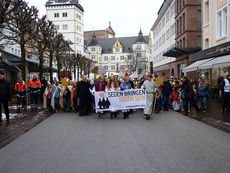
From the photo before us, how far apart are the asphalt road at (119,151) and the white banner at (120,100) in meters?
3.49

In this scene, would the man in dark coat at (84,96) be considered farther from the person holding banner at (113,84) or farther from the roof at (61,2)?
the roof at (61,2)

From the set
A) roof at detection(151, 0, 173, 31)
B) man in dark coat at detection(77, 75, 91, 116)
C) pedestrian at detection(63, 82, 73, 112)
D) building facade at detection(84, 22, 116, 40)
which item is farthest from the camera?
building facade at detection(84, 22, 116, 40)

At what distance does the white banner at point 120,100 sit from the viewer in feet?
43.8

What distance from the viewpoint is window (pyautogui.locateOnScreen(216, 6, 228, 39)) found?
77.5ft

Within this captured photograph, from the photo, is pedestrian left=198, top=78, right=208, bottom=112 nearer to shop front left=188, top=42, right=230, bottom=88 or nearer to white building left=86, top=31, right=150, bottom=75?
shop front left=188, top=42, right=230, bottom=88

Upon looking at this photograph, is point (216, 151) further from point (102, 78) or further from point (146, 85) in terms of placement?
point (102, 78)

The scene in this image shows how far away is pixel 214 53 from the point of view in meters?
23.6

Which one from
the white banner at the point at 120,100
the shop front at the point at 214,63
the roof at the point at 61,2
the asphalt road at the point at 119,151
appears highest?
the roof at the point at 61,2

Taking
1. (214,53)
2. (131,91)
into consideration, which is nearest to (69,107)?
(131,91)

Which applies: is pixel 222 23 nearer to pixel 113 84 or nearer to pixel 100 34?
pixel 113 84

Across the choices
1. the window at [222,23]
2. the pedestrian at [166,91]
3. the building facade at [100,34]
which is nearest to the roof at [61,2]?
the building facade at [100,34]

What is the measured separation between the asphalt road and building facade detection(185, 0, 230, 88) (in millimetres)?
12437

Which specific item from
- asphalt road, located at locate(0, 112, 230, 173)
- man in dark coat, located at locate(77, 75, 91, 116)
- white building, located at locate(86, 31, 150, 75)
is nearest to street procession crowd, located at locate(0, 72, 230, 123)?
man in dark coat, located at locate(77, 75, 91, 116)

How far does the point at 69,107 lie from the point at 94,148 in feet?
31.0
